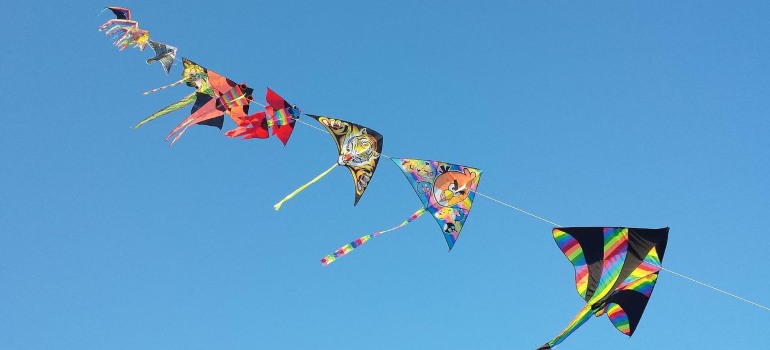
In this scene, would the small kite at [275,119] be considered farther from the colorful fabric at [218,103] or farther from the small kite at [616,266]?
the small kite at [616,266]

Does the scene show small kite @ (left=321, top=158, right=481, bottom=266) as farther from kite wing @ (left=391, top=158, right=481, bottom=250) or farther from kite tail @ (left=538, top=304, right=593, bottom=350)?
kite tail @ (left=538, top=304, right=593, bottom=350)

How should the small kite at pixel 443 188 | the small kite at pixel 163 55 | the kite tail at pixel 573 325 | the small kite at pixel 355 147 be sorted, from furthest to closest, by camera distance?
the small kite at pixel 163 55, the small kite at pixel 355 147, the small kite at pixel 443 188, the kite tail at pixel 573 325

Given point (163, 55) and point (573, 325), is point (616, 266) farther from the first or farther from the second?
point (163, 55)

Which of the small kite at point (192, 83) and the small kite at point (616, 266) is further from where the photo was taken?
the small kite at point (192, 83)

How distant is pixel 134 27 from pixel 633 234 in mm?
10063

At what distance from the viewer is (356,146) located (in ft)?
44.5

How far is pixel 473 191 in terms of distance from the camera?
42.8 feet

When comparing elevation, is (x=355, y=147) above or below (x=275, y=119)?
below

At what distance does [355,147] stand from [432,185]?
5.18 feet

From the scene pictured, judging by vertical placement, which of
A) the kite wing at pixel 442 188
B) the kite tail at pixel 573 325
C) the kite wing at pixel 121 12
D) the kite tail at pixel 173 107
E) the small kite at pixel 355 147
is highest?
the kite wing at pixel 121 12

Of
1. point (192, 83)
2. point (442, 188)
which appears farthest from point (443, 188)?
point (192, 83)

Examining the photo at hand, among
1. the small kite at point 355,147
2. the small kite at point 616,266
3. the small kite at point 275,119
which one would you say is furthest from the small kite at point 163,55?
the small kite at point 616,266

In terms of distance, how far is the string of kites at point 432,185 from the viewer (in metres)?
11.9

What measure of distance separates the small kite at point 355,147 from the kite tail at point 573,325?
422 centimetres
